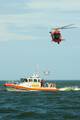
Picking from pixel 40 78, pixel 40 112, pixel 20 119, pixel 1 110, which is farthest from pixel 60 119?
pixel 40 78

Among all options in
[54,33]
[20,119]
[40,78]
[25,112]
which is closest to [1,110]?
[25,112]

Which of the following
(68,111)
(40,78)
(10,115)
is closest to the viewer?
(10,115)

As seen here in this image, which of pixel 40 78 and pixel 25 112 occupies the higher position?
pixel 40 78

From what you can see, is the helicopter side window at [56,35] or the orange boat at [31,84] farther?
the orange boat at [31,84]

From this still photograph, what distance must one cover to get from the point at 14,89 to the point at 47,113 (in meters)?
61.7

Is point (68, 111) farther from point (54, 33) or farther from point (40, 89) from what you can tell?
point (40, 89)

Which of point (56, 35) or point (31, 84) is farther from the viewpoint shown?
point (31, 84)

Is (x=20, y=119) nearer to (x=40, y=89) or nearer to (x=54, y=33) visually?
(x=54, y=33)

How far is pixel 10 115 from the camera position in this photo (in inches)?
2596

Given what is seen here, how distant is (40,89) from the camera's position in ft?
419

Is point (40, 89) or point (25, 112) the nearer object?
point (25, 112)

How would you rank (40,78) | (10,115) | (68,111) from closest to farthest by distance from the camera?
(10,115), (68,111), (40,78)

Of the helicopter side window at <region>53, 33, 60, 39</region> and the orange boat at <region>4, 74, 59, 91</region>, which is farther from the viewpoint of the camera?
the orange boat at <region>4, 74, 59, 91</region>

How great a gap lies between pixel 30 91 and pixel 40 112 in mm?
59917
